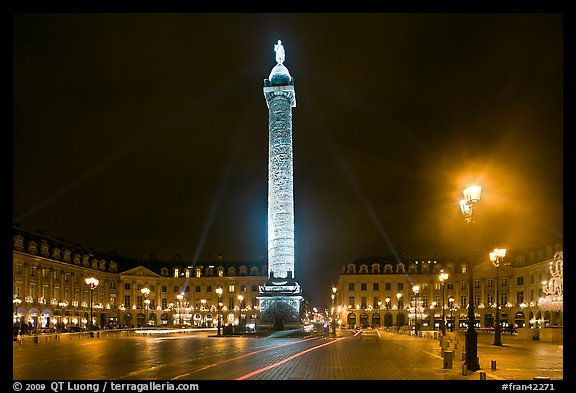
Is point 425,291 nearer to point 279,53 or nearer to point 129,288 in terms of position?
point 129,288

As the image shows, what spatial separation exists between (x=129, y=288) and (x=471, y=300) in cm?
9321

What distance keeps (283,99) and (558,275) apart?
29.9 metres

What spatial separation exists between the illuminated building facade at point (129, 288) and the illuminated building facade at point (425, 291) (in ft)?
55.0

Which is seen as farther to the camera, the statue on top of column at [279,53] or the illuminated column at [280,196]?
the statue on top of column at [279,53]

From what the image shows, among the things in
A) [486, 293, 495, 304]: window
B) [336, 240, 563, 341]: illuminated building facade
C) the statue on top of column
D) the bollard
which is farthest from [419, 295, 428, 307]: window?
the bollard

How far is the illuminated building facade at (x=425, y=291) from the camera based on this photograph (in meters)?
95.9

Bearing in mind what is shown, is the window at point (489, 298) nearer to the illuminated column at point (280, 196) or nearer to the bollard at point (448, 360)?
the illuminated column at point (280, 196)

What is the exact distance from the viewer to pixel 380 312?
107 m

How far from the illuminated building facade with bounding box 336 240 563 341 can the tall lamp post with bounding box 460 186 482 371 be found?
77.4 meters

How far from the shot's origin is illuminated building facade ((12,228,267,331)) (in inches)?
3086

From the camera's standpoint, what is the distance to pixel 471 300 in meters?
20.1

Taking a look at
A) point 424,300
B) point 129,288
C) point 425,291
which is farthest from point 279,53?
point 425,291

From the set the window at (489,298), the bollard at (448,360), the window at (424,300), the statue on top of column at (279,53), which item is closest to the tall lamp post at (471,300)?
the bollard at (448,360)

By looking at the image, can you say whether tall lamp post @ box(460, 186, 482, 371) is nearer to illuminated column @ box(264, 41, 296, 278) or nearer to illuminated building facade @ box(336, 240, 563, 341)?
illuminated column @ box(264, 41, 296, 278)
